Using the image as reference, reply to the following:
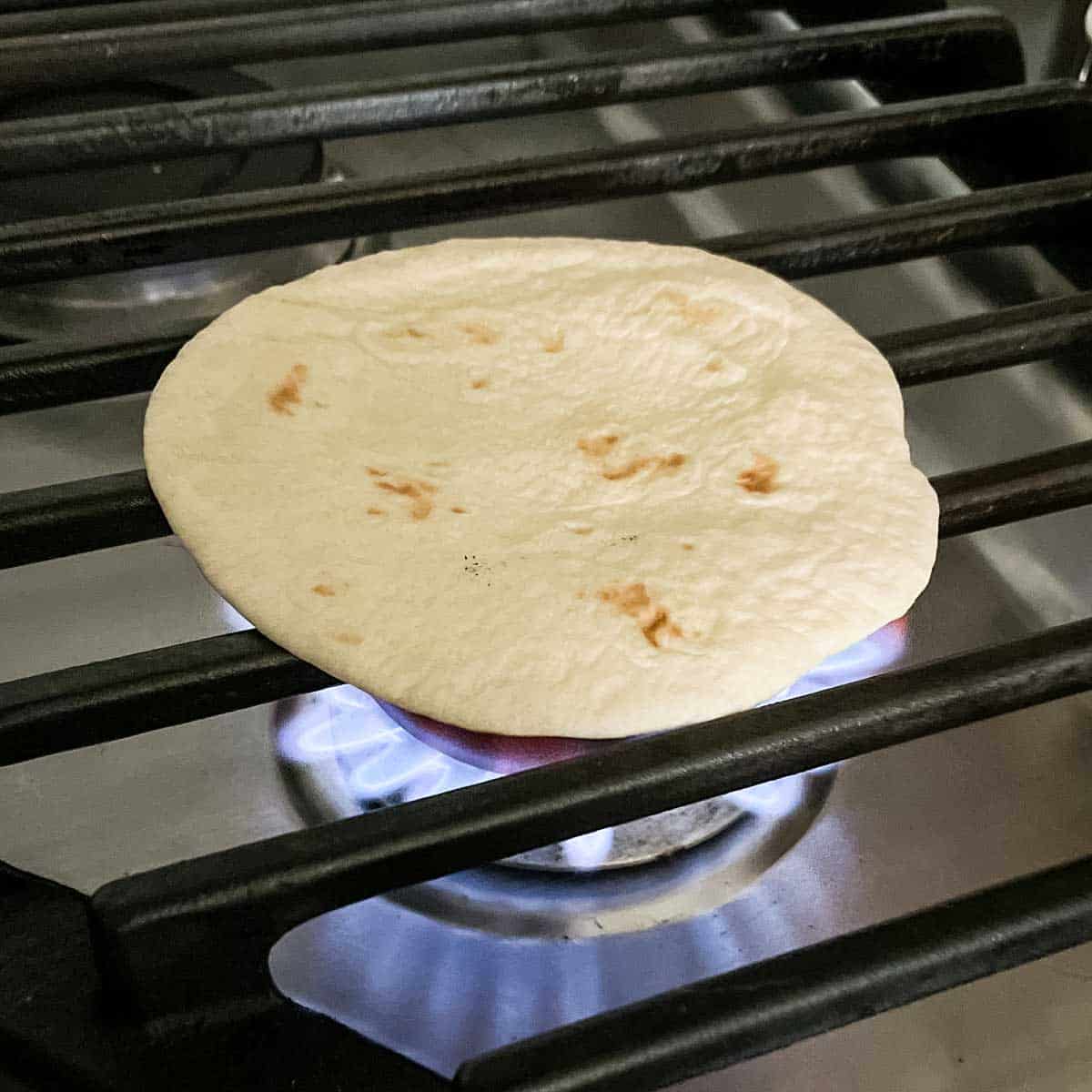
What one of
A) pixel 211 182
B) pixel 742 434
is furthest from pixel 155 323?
pixel 742 434

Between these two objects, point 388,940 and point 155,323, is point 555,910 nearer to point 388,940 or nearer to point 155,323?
point 388,940

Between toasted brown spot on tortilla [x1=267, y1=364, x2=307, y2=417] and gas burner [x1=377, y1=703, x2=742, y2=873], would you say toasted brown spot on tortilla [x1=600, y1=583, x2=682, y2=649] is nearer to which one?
gas burner [x1=377, y1=703, x2=742, y2=873]

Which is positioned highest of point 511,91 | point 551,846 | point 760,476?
point 511,91

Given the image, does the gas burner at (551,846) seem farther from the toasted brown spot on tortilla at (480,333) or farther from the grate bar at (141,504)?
the toasted brown spot on tortilla at (480,333)

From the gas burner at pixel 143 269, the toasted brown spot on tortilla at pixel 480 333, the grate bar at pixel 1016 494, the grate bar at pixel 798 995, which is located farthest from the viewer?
the gas burner at pixel 143 269

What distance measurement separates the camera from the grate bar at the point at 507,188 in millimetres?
773

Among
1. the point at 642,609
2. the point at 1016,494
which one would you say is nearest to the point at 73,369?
the point at 642,609

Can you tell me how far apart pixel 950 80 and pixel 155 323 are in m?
0.63

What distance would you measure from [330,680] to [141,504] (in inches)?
5.5

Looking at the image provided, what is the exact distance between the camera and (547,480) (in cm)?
68

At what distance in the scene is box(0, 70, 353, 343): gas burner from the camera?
882 mm

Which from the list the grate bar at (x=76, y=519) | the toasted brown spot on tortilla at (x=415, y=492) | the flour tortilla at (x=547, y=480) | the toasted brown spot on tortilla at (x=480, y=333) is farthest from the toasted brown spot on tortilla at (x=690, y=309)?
the grate bar at (x=76, y=519)

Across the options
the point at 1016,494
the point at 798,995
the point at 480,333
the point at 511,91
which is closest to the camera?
the point at 798,995

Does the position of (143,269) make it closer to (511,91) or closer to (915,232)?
(511,91)
